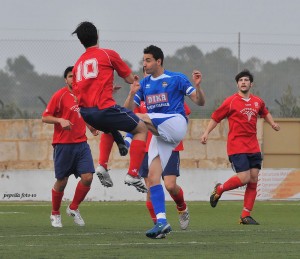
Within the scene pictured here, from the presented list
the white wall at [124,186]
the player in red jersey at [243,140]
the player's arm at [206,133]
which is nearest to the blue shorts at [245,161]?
the player in red jersey at [243,140]

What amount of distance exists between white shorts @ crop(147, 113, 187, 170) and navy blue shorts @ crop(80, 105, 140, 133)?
538 millimetres

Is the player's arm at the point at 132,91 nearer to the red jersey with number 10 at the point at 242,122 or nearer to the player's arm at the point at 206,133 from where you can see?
the player's arm at the point at 206,133

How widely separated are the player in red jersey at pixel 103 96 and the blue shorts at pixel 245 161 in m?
3.97

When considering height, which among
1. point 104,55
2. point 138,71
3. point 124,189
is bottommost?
point 124,189

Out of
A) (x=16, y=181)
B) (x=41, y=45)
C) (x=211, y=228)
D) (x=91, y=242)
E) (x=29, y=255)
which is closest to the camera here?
(x=29, y=255)

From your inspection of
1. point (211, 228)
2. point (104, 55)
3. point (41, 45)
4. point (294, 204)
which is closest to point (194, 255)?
point (104, 55)

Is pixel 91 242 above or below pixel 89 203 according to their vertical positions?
above

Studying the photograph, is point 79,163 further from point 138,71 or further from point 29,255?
point 138,71

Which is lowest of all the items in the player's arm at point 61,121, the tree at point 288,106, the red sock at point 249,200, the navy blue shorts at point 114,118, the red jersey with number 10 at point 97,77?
the tree at point 288,106

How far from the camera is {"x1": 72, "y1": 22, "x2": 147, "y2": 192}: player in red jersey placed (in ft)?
35.9

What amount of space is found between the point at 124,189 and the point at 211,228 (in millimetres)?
8971

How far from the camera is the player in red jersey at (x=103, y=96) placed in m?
10.9

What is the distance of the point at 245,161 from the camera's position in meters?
14.9

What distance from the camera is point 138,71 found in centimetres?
2544
